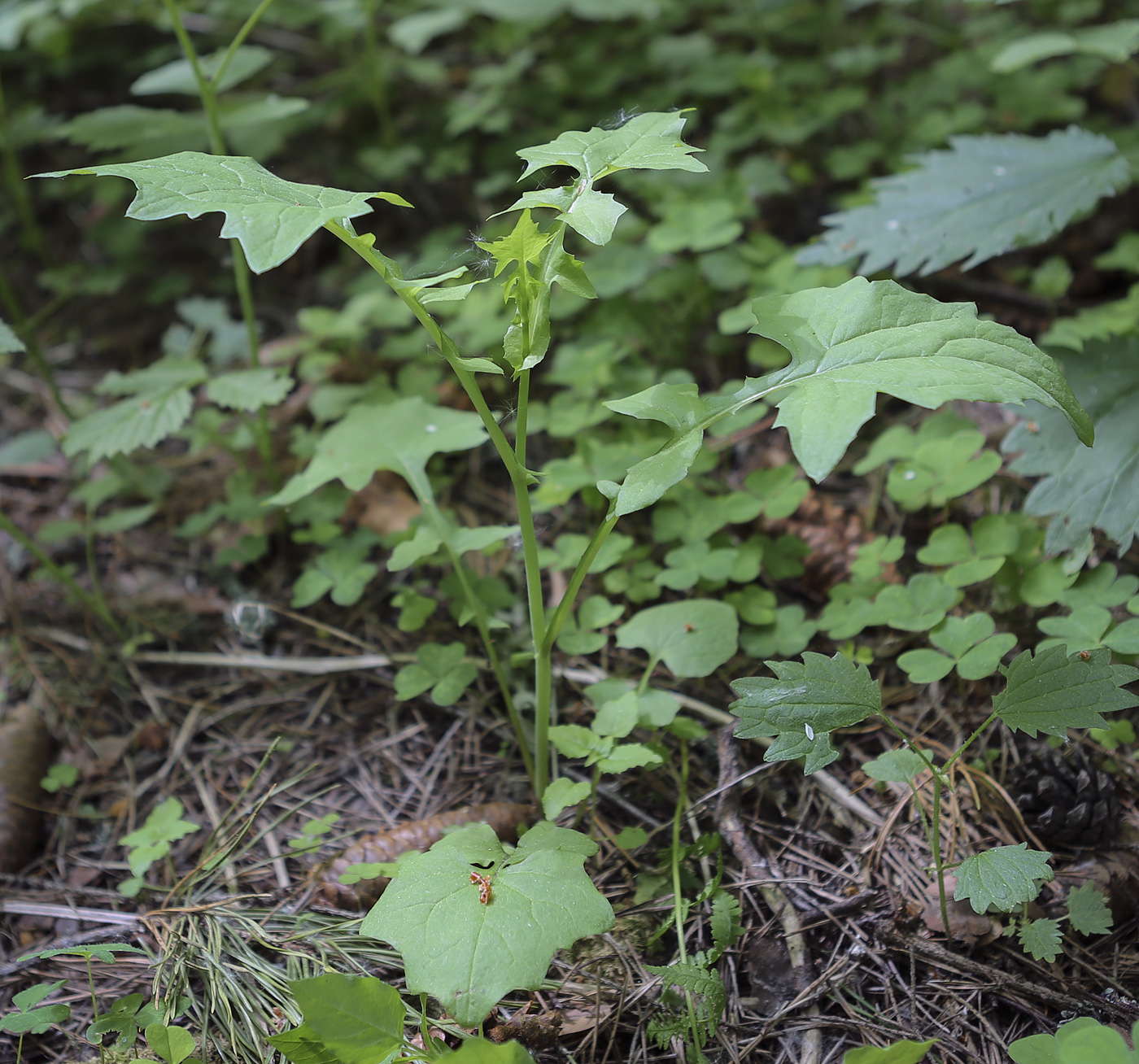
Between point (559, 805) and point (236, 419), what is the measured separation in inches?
79.6

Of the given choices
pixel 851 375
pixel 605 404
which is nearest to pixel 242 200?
pixel 605 404

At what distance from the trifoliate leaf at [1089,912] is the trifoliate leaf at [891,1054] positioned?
A: 16.1 inches

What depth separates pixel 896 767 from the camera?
1454 mm

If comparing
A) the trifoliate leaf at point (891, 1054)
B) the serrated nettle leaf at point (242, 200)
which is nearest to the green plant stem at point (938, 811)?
the trifoliate leaf at point (891, 1054)

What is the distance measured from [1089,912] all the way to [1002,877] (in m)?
0.22

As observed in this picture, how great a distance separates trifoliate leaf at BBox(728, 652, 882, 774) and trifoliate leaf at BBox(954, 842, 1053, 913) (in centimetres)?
27

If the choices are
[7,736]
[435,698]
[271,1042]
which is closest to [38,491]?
[7,736]

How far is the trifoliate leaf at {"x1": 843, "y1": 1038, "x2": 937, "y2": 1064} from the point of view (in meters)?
1.12

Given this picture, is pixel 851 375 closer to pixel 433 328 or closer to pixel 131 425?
pixel 433 328

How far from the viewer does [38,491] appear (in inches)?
111

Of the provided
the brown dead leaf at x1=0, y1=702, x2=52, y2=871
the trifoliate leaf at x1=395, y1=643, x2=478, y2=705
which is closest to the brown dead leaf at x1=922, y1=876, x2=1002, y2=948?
the trifoliate leaf at x1=395, y1=643, x2=478, y2=705

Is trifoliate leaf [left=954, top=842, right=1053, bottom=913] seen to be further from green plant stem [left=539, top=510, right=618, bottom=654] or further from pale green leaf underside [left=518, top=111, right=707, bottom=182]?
pale green leaf underside [left=518, top=111, right=707, bottom=182]

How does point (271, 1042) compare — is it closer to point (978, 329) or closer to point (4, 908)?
point (4, 908)

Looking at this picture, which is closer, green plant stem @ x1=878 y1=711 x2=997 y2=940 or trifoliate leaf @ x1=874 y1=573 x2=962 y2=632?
green plant stem @ x1=878 y1=711 x2=997 y2=940
